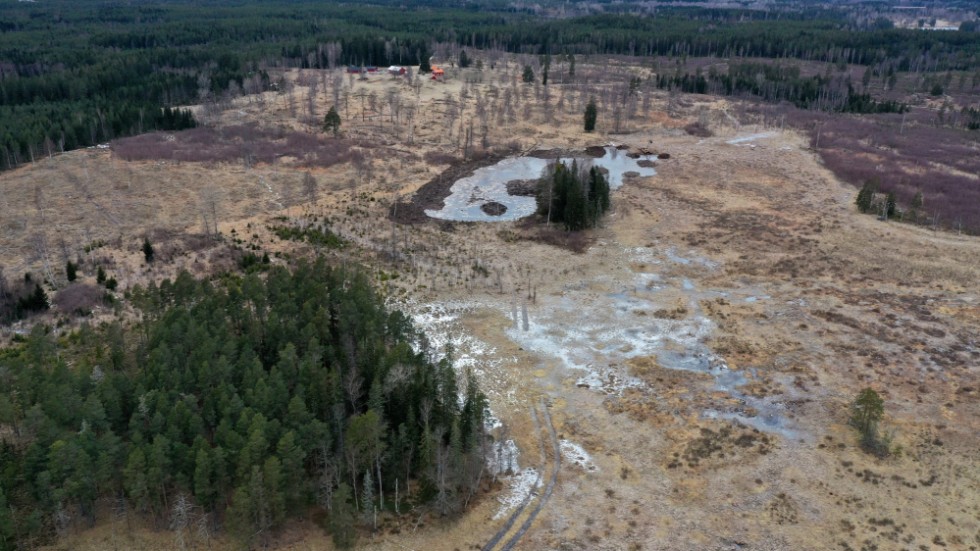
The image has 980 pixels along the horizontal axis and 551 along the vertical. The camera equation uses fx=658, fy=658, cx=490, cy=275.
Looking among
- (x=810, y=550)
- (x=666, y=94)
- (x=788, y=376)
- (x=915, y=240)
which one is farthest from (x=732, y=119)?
(x=810, y=550)

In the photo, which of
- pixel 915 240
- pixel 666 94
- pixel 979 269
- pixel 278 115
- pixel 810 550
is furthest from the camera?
pixel 666 94

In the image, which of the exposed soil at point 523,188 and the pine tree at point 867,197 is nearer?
the pine tree at point 867,197

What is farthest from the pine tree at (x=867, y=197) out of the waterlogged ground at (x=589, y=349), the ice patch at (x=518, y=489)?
the ice patch at (x=518, y=489)

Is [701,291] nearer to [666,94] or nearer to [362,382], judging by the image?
[362,382]

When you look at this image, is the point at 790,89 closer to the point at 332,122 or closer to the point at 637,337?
the point at 332,122

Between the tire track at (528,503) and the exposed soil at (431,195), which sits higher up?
the exposed soil at (431,195)

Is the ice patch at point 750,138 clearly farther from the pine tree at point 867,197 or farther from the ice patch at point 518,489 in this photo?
the ice patch at point 518,489

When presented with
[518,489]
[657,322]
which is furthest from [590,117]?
[518,489]

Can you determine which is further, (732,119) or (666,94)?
(666,94)
